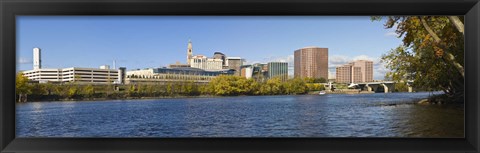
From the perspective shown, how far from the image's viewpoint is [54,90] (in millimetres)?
3732

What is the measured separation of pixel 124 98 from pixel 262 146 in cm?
312

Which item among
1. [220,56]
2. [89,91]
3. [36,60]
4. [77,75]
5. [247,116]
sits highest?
[220,56]

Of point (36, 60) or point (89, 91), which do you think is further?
point (89, 91)

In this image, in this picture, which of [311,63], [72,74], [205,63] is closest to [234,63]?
[205,63]

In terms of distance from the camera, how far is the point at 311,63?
4.46m

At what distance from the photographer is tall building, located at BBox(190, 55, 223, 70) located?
439cm

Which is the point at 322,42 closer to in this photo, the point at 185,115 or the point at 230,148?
the point at 185,115

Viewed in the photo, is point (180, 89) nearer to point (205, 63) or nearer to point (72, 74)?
point (205, 63)

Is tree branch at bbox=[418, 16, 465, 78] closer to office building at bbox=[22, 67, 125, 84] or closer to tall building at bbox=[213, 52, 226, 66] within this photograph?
tall building at bbox=[213, 52, 226, 66]

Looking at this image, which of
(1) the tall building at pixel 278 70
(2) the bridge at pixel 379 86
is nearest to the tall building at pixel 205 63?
(1) the tall building at pixel 278 70

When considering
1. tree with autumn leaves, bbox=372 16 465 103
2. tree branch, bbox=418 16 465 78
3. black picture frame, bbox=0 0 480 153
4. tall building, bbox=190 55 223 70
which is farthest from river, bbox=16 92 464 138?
black picture frame, bbox=0 0 480 153

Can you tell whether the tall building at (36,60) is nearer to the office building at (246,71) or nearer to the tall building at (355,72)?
the office building at (246,71)

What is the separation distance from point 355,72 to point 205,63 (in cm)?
179

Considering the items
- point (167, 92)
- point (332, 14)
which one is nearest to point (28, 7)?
point (332, 14)
